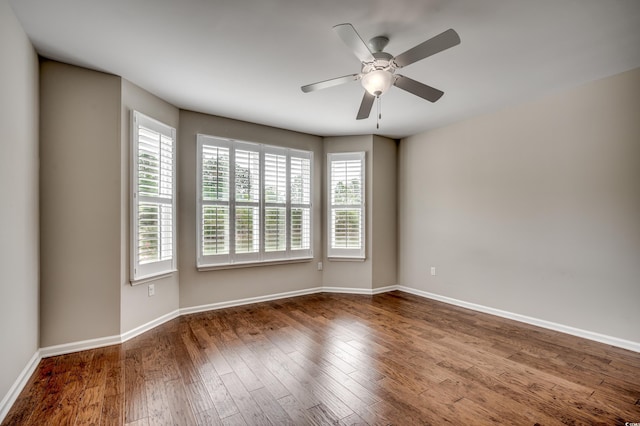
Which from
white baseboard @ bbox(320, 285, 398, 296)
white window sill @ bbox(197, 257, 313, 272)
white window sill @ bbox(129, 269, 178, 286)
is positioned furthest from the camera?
white baseboard @ bbox(320, 285, 398, 296)

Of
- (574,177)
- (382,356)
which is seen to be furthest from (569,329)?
(382,356)

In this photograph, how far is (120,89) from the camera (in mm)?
2967

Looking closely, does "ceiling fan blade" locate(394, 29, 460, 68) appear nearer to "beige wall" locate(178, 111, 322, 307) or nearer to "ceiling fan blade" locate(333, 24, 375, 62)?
"ceiling fan blade" locate(333, 24, 375, 62)

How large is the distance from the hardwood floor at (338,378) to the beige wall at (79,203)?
1.09 feet

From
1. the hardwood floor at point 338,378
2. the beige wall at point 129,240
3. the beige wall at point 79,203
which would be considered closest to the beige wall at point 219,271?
the beige wall at point 129,240

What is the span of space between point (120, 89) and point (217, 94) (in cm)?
92

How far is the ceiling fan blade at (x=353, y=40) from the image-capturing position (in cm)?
180

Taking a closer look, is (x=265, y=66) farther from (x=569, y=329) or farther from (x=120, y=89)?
(x=569, y=329)

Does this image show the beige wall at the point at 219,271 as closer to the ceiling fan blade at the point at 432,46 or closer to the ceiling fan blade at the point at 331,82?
the ceiling fan blade at the point at 331,82

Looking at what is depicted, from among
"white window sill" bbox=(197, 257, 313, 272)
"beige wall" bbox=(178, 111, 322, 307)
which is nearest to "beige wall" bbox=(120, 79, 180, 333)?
"beige wall" bbox=(178, 111, 322, 307)

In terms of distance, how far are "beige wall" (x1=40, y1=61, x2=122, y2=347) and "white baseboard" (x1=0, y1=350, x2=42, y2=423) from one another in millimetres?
193

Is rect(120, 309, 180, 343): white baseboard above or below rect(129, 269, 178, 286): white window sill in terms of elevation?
below

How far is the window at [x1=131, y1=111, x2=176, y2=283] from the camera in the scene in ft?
10.3

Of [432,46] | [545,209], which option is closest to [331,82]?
[432,46]
